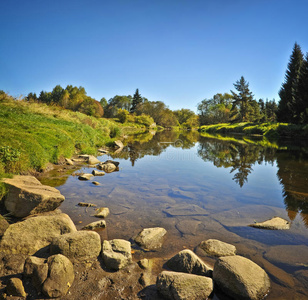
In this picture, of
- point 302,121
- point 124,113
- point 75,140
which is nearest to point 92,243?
point 75,140

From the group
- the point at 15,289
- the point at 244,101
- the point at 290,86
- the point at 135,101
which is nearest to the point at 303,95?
the point at 290,86

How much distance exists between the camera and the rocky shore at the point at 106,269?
2.70 m

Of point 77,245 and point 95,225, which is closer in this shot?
point 77,245

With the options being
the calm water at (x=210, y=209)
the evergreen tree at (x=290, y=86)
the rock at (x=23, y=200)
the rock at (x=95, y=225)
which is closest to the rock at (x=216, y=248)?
the calm water at (x=210, y=209)

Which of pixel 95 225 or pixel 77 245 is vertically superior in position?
pixel 77 245

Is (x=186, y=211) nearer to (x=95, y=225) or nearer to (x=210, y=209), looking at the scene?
(x=210, y=209)

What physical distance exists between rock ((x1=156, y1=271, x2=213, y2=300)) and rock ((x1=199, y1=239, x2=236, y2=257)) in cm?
95

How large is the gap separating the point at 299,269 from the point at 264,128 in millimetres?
41705

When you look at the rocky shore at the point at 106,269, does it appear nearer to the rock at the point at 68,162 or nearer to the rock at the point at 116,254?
the rock at the point at 116,254

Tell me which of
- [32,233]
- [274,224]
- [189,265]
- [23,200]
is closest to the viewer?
[189,265]

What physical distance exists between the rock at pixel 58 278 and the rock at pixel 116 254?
22.0 inches

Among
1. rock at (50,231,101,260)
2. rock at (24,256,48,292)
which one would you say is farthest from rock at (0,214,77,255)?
rock at (24,256,48,292)

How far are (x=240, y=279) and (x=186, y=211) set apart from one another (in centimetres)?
287

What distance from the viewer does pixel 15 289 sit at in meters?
2.57
